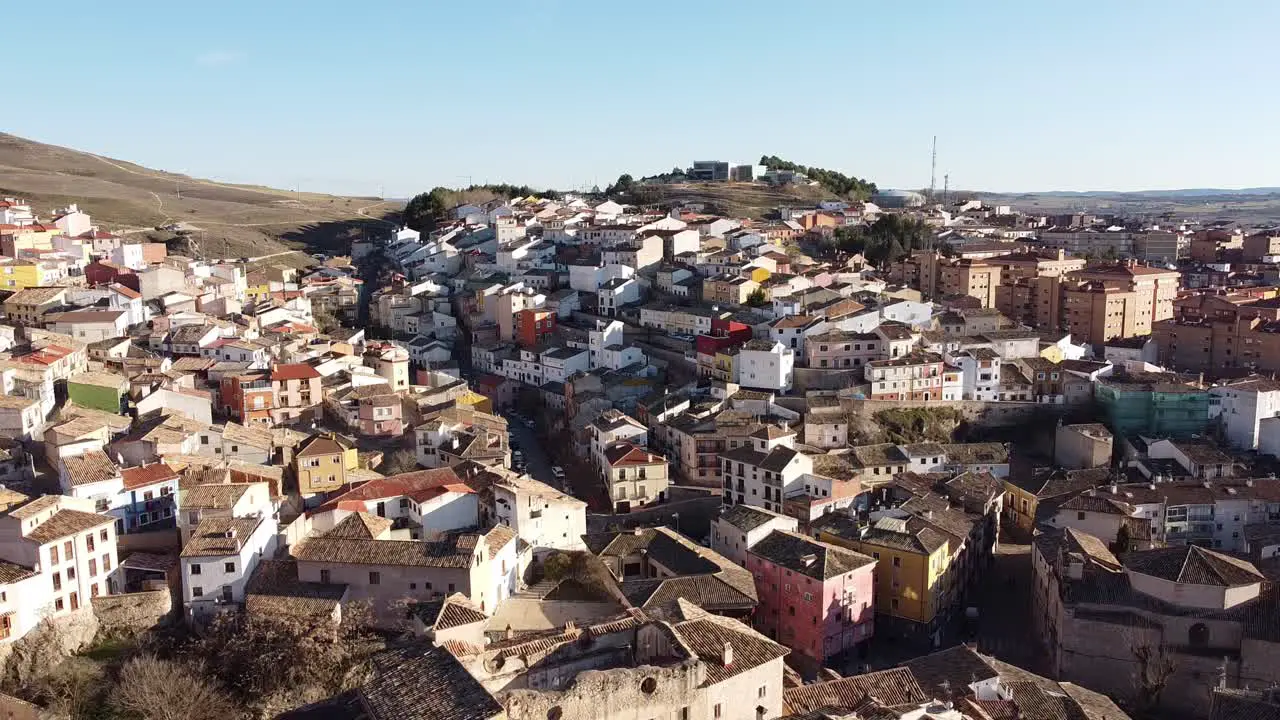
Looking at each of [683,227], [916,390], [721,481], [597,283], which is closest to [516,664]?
[721,481]

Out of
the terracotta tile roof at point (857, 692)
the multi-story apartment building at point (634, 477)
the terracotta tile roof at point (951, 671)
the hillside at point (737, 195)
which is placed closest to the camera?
the terracotta tile roof at point (857, 692)

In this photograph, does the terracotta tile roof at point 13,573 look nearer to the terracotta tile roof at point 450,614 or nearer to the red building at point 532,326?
the terracotta tile roof at point 450,614

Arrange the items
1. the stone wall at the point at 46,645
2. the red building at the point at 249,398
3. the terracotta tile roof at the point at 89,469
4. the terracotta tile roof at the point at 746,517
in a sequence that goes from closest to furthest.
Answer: the stone wall at the point at 46,645 < the terracotta tile roof at the point at 89,469 < the terracotta tile roof at the point at 746,517 < the red building at the point at 249,398

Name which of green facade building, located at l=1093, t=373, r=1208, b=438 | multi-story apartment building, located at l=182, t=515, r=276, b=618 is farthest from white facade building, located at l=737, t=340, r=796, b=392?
multi-story apartment building, located at l=182, t=515, r=276, b=618

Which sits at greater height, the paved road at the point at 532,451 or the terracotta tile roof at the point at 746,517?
the terracotta tile roof at the point at 746,517

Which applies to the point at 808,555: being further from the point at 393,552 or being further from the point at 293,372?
the point at 293,372

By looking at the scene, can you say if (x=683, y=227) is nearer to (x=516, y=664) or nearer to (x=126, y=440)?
(x=126, y=440)

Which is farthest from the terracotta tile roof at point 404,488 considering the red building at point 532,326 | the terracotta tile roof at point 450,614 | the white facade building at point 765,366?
the red building at point 532,326
